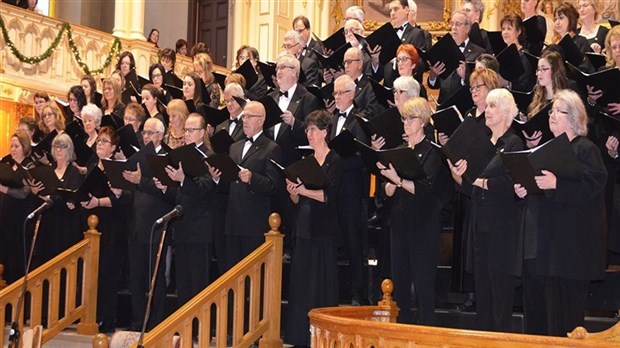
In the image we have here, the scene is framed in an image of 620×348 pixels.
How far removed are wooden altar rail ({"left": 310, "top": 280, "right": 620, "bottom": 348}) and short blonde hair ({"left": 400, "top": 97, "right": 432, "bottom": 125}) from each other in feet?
4.22

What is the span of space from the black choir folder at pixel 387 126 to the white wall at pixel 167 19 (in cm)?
1033

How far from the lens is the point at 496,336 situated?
3.96m

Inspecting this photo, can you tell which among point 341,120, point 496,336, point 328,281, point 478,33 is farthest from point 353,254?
point 496,336

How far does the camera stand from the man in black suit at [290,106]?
6.74 meters

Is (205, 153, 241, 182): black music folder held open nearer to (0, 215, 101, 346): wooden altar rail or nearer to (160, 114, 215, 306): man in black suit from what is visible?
(160, 114, 215, 306): man in black suit

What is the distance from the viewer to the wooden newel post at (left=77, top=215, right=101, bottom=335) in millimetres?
6961

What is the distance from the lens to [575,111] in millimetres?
4914

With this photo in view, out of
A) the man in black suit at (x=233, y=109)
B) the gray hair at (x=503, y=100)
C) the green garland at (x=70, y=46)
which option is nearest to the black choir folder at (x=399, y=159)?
the gray hair at (x=503, y=100)

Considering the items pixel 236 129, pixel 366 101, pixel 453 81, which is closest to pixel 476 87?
pixel 453 81

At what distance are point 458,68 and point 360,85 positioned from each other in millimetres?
627

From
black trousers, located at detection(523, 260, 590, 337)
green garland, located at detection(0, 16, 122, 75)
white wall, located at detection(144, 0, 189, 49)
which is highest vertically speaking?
white wall, located at detection(144, 0, 189, 49)

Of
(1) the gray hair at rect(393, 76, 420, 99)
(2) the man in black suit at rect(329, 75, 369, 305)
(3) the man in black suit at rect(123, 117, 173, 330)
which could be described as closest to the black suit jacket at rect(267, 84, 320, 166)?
(2) the man in black suit at rect(329, 75, 369, 305)

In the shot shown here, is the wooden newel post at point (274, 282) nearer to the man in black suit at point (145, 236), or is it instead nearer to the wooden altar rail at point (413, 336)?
the man in black suit at point (145, 236)

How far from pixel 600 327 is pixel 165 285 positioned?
8.41 ft
